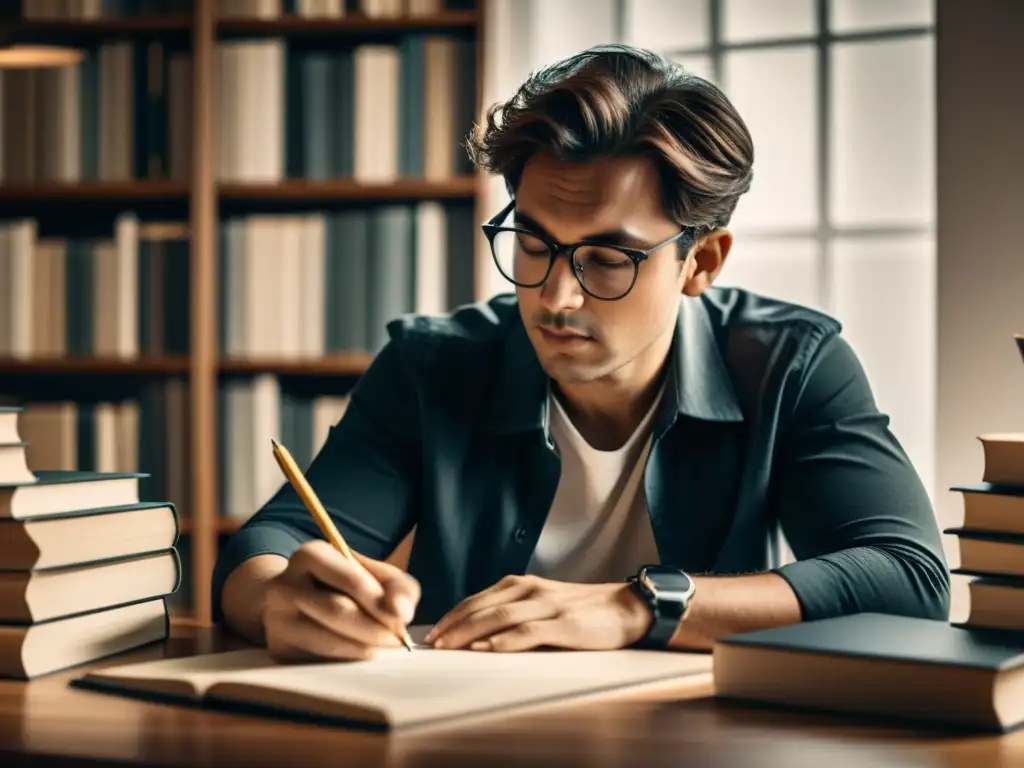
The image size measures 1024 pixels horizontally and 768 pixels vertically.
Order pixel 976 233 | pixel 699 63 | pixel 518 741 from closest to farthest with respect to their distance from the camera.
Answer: pixel 518 741 < pixel 976 233 < pixel 699 63

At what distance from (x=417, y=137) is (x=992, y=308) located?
1.38 metres

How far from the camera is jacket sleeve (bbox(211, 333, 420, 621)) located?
1595 mm

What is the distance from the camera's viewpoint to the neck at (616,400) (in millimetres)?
1683

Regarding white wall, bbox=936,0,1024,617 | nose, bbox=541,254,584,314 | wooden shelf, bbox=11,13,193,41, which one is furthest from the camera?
wooden shelf, bbox=11,13,193,41

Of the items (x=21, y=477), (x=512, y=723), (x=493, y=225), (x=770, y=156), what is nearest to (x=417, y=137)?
(x=770, y=156)

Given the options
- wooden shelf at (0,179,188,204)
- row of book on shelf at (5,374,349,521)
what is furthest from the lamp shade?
row of book on shelf at (5,374,349,521)

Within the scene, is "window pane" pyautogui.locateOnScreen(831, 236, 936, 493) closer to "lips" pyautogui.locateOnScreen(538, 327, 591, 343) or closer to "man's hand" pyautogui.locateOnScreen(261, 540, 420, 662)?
"lips" pyautogui.locateOnScreen(538, 327, 591, 343)

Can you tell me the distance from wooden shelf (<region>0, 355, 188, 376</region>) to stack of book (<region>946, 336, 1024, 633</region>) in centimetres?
247

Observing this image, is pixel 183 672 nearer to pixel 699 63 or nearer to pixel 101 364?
pixel 101 364

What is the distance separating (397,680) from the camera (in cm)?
93

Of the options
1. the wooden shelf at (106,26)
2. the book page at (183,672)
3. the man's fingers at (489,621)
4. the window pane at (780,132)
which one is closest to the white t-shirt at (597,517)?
the man's fingers at (489,621)

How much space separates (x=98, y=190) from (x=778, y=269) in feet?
5.71

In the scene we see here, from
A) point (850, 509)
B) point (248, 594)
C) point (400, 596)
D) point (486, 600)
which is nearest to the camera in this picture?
point (400, 596)

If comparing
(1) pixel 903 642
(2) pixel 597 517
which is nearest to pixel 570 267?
(2) pixel 597 517
